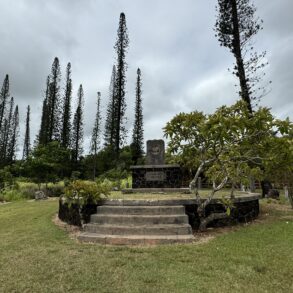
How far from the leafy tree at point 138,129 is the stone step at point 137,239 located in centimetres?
2416

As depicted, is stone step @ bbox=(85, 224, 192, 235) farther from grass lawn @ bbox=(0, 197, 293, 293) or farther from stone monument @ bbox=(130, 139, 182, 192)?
stone monument @ bbox=(130, 139, 182, 192)

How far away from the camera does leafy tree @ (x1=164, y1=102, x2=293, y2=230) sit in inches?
193

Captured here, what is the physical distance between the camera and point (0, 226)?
248 inches

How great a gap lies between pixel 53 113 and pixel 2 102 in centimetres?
720

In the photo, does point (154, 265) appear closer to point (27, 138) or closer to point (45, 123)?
point (45, 123)

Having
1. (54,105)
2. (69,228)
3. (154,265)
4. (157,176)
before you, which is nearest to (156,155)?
(157,176)

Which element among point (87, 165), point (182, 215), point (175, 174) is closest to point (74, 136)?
point (87, 165)

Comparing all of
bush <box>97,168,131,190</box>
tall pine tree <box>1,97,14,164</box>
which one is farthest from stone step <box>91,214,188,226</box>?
Answer: tall pine tree <box>1,97,14,164</box>

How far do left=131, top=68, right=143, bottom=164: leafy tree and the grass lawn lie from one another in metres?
24.3

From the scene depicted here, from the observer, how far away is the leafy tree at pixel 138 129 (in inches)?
1150

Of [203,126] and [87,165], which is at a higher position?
[87,165]

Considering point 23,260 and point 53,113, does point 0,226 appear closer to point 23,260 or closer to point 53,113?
point 23,260

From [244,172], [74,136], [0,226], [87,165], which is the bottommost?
[0,226]

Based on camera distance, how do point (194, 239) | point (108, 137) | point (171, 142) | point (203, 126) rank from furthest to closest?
point (108, 137) < point (171, 142) < point (203, 126) < point (194, 239)
